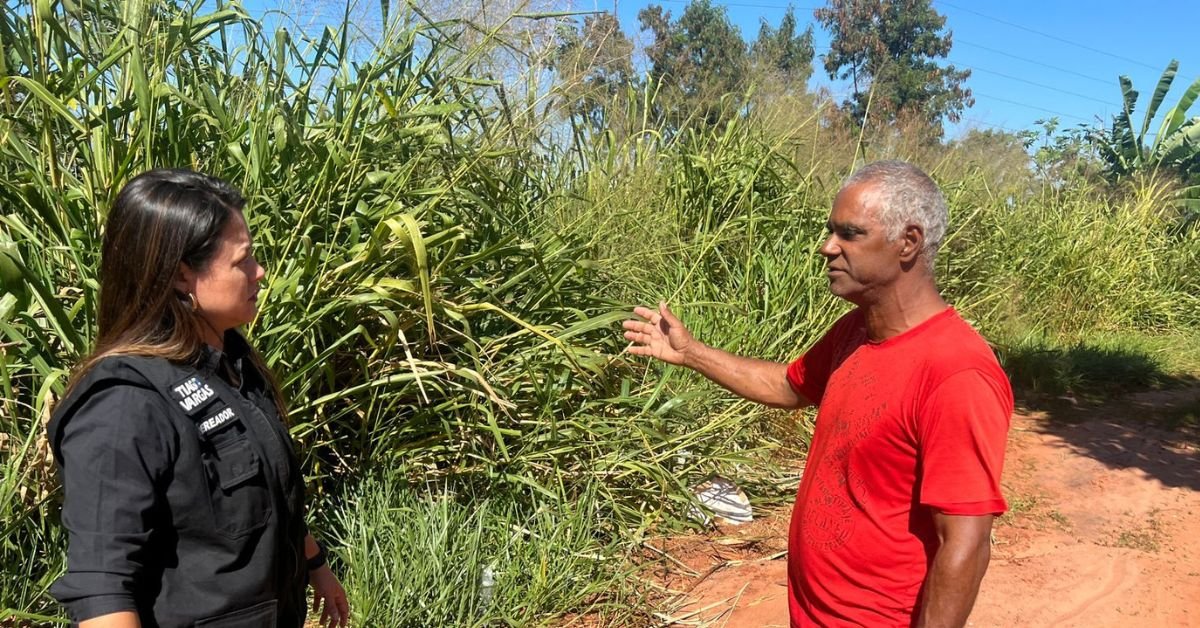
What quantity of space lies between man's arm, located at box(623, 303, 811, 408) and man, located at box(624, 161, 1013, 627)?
0.41 metres

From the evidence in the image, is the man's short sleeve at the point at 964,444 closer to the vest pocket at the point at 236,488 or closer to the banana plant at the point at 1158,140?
the vest pocket at the point at 236,488

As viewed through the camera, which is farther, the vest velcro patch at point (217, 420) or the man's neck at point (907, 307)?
the man's neck at point (907, 307)

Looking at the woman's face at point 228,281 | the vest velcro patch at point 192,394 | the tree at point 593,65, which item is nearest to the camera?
the vest velcro patch at point 192,394

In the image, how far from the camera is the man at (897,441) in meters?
1.52

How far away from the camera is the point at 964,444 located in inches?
60.0

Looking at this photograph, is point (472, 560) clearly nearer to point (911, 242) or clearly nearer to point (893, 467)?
point (893, 467)

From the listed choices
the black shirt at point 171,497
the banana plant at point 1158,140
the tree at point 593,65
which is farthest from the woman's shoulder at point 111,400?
the banana plant at point 1158,140

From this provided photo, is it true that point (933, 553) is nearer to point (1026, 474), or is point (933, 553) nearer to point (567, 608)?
point (567, 608)

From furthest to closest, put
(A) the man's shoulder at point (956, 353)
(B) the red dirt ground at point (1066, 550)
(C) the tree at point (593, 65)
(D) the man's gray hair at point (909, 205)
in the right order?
1. (C) the tree at point (593, 65)
2. (B) the red dirt ground at point (1066, 550)
3. (D) the man's gray hair at point (909, 205)
4. (A) the man's shoulder at point (956, 353)

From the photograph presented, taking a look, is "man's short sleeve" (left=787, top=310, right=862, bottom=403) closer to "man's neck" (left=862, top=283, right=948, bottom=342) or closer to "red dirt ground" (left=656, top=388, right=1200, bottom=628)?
"man's neck" (left=862, top=283, right=948, bottom=342)

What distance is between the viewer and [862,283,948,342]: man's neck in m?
1.76

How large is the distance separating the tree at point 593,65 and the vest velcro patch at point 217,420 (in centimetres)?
268

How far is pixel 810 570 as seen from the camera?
1847 millimetres

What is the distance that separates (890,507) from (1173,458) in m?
5.05
